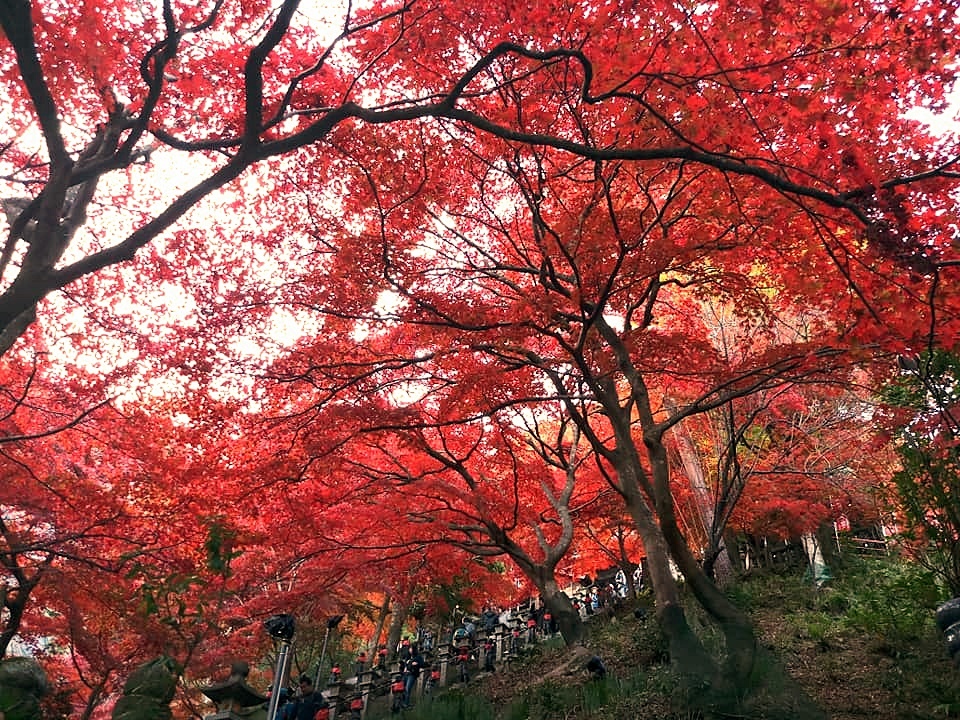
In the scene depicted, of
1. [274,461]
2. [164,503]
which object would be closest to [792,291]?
[274,461]

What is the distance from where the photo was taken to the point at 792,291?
865cm

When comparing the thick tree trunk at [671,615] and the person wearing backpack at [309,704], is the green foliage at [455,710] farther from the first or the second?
the thick tree trunk at [671,615]

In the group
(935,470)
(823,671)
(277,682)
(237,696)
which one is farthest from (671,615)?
(237,696)

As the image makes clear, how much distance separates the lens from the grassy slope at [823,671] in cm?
655

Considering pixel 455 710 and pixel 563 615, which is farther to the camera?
pixel 563 615

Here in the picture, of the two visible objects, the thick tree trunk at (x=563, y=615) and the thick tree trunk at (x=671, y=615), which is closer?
the thick tree trunk at (x=671, y=615)

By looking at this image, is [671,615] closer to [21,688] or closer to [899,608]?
[899,608]

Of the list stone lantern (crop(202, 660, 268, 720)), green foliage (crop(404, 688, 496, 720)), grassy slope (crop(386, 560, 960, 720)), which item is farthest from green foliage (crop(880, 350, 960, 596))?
stone lantern (crop(202, 660, 268, 720))

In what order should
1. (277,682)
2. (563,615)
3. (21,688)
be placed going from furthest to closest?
(563,615) → (21,688) → (277,682)

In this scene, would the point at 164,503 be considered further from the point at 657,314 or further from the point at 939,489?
the point at 939,489

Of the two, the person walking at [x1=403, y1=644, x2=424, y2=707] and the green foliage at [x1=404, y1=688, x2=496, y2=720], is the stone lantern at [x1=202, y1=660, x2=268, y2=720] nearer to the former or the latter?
the green foliage at [x1=404, y1=688, x2=496, y2=720]

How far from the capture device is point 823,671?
27.0 feet

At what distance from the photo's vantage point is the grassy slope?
655 cm

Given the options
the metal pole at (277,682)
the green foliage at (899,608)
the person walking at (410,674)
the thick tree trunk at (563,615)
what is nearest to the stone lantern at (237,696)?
the metal pole at (277,682)
